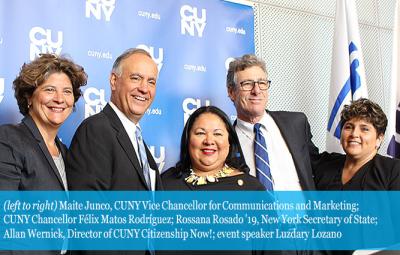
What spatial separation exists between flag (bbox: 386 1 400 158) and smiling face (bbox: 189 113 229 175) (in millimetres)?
2099

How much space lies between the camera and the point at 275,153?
2799 millimetres

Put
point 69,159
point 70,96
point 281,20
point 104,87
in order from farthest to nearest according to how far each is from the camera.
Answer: point 281,20
point 104,87
point 70,96
point 69,159

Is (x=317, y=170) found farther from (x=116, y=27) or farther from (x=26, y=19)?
(x=26, y=19)

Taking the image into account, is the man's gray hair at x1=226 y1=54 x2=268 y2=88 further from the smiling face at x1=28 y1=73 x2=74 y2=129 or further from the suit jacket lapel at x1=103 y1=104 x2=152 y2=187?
the smiling face at x1=28 y1=73 x2=74 y2=129

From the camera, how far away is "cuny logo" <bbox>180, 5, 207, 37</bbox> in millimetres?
3645

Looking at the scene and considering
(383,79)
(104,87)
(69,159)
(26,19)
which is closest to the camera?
(69,159)

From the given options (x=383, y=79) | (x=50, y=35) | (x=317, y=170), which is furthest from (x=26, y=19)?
(x=383, y=79)

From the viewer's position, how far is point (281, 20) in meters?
4.31

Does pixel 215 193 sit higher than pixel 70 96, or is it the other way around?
pixel 70 96

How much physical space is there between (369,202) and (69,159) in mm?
1594

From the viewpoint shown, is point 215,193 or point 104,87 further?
point 104,87

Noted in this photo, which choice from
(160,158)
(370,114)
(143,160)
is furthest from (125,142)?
(370,114)

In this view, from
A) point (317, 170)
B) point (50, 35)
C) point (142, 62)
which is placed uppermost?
point (50, 35)

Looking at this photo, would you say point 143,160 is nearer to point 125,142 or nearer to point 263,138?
point 125,142
